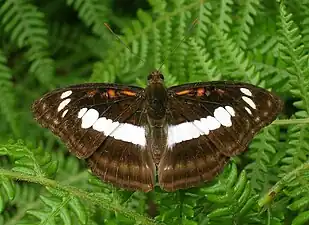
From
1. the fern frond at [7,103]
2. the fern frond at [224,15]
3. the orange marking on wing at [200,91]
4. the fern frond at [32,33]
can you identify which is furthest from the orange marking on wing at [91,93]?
the fern frond at [32,33]

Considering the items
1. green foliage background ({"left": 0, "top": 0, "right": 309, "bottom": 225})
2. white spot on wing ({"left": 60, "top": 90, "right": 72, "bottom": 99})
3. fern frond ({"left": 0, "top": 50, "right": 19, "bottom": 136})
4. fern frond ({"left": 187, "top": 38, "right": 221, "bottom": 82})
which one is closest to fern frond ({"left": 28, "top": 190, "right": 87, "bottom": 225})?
green foliage background ({"left": 0, "top": 0, "right": 309, "bottom": 225})

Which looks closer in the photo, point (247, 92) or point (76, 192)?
point (76, 192)

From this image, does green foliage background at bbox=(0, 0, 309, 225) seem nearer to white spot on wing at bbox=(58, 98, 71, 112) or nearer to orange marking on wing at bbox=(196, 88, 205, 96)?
white spot on wing at bbox=(58, 98, 71, 112)

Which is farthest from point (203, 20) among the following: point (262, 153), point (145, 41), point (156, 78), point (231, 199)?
point (231, 199)

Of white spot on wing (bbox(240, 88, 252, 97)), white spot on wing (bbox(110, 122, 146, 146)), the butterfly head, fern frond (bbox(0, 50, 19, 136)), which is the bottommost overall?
white spot on wing (bbox(110, 122, 146, 146))

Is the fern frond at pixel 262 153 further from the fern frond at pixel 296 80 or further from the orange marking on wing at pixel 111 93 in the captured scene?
the orange marking on wing at pixel 111 93

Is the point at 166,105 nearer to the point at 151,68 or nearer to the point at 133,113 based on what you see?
the point at 133,113

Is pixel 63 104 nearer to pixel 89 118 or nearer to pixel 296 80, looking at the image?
pixel 89 118
